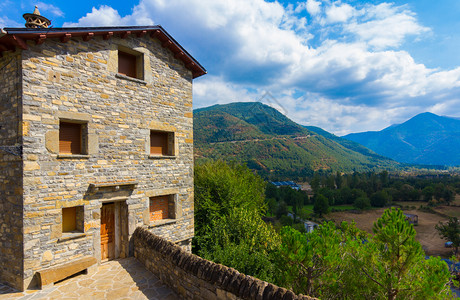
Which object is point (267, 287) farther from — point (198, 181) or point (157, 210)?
point (198, 181)

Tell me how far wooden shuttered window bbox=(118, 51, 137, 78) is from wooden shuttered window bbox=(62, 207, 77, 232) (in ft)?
17.7

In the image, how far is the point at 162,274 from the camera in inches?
290

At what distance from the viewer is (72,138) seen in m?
8.03

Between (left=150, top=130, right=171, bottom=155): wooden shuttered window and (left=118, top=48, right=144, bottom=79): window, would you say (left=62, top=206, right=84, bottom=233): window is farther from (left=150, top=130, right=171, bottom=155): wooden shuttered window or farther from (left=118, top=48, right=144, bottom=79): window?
(left=118, top=48, right=144, bottom=79): window

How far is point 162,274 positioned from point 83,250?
2835 mm

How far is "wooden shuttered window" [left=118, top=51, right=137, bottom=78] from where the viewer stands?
948 centimetres

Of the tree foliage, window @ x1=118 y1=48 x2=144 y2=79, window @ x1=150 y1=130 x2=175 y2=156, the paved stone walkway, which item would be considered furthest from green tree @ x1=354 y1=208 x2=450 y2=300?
window @ x1=118 y1=48 x2=144 y2=79

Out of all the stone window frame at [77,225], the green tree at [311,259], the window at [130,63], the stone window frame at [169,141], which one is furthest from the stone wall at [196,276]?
the window at [130,63]

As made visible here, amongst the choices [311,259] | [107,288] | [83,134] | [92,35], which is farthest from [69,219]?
[311,259]

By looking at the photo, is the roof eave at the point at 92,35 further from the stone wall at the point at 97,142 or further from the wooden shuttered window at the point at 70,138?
the wooden shuttered window at the point at 70,138

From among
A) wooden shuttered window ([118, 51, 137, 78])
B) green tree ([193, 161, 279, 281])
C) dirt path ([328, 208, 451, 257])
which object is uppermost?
wooden shuttered window ([118, 51, 137, 78])

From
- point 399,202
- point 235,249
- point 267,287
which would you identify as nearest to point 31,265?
point 267,287

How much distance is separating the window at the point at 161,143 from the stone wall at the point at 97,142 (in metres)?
0.28

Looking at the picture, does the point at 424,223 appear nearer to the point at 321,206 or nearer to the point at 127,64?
the point at 321,206
